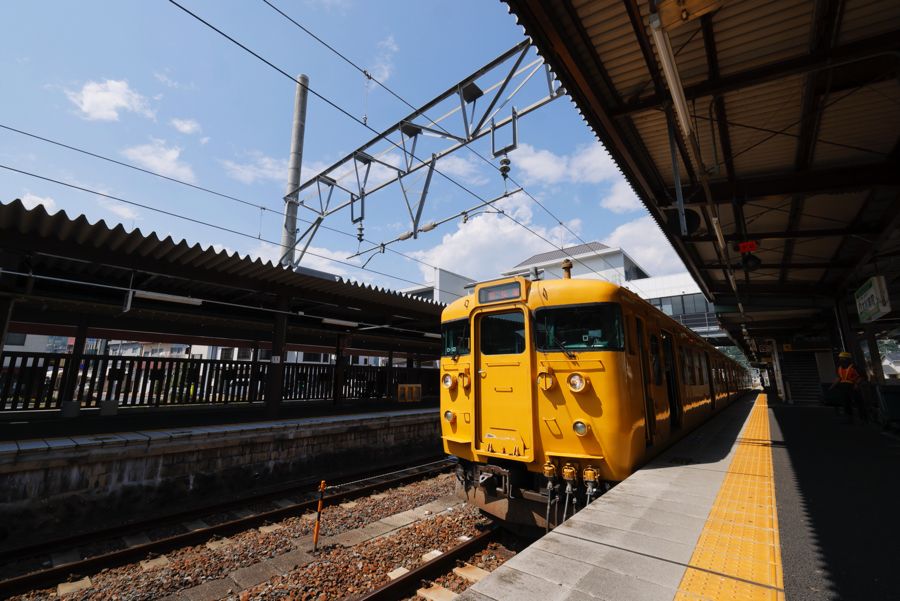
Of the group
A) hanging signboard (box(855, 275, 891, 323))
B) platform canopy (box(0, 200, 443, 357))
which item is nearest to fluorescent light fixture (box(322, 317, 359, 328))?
platform canopy (box(0, 200, 443, 357))

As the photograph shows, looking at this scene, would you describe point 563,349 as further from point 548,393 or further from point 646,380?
point 646,380

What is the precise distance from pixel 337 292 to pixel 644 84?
7778 mm

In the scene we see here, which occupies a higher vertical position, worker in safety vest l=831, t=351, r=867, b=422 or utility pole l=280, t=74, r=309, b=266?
utility pole l=280, t=74, r=309, b=266

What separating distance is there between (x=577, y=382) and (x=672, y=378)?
3772mm

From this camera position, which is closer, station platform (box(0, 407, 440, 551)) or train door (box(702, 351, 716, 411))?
station platform (box(0, 407, 440, 551))

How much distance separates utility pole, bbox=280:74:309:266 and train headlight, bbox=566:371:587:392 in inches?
403

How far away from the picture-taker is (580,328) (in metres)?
4.66

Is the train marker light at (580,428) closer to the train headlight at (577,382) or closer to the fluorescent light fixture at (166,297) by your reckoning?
the train headlight at (577,382)

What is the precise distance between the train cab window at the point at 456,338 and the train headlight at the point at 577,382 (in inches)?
60.3

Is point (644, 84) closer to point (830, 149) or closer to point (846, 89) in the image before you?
point (846, 89)

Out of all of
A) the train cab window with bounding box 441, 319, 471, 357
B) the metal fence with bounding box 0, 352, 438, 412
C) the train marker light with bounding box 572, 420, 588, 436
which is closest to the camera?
the train marker light with bounding box 572, 420, 588, 436

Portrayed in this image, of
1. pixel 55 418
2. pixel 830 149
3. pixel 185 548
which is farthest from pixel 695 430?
pixel 55 418

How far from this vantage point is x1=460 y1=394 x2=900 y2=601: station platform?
2.42 meters

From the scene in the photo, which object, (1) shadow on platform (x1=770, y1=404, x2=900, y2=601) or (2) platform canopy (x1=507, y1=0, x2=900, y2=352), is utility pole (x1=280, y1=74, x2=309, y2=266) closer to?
(2) platform canopy (x1=507, y1=0, x2=900, y2=352)
